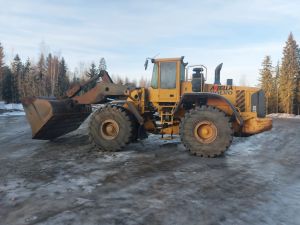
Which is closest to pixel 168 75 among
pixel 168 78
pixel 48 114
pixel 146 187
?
pixel 168 78

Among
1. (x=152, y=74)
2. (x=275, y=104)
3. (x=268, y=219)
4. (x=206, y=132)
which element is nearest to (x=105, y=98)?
(x=152, y=74)

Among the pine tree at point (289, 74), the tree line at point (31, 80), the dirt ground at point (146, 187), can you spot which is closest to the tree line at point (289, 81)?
the pine tree at point (289, 74)

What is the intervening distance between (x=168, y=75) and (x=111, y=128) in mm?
2406

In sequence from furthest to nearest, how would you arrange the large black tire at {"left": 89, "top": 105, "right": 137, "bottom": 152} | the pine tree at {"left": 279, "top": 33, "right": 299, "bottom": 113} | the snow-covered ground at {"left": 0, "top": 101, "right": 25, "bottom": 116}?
the pine tree at {"left": 279, "top": 33, "right": 299, "bottom": 113} → the snow-covered ground at {"left": 0, "top": 101, "right": 25, "bottom": 116} → the large black tire at {"left": 89, "top": 105, "right": 137, "bottom": 152}

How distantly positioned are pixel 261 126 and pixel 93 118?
4.97 meters

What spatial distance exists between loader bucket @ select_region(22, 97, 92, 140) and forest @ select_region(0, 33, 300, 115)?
110 ft

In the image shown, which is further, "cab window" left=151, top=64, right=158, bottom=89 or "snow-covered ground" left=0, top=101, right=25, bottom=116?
"snow-covered ground" left=0, top=101, right=25, bottom=116

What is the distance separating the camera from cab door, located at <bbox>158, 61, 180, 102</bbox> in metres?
9.55

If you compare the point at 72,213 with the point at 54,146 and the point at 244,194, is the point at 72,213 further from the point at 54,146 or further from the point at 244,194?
the point at 54,146

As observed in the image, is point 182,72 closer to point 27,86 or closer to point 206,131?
point 206,131

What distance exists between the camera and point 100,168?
7207mm

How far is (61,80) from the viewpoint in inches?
2491

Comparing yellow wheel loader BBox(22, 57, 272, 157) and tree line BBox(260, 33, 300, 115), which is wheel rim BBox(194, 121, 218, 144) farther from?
tree line BBox(260, 33, 300, 115)

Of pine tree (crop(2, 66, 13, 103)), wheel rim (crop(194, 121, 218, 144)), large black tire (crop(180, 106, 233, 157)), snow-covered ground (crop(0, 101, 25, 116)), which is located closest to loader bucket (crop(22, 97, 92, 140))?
large black tire (crop(180, 106, 233, 157))
